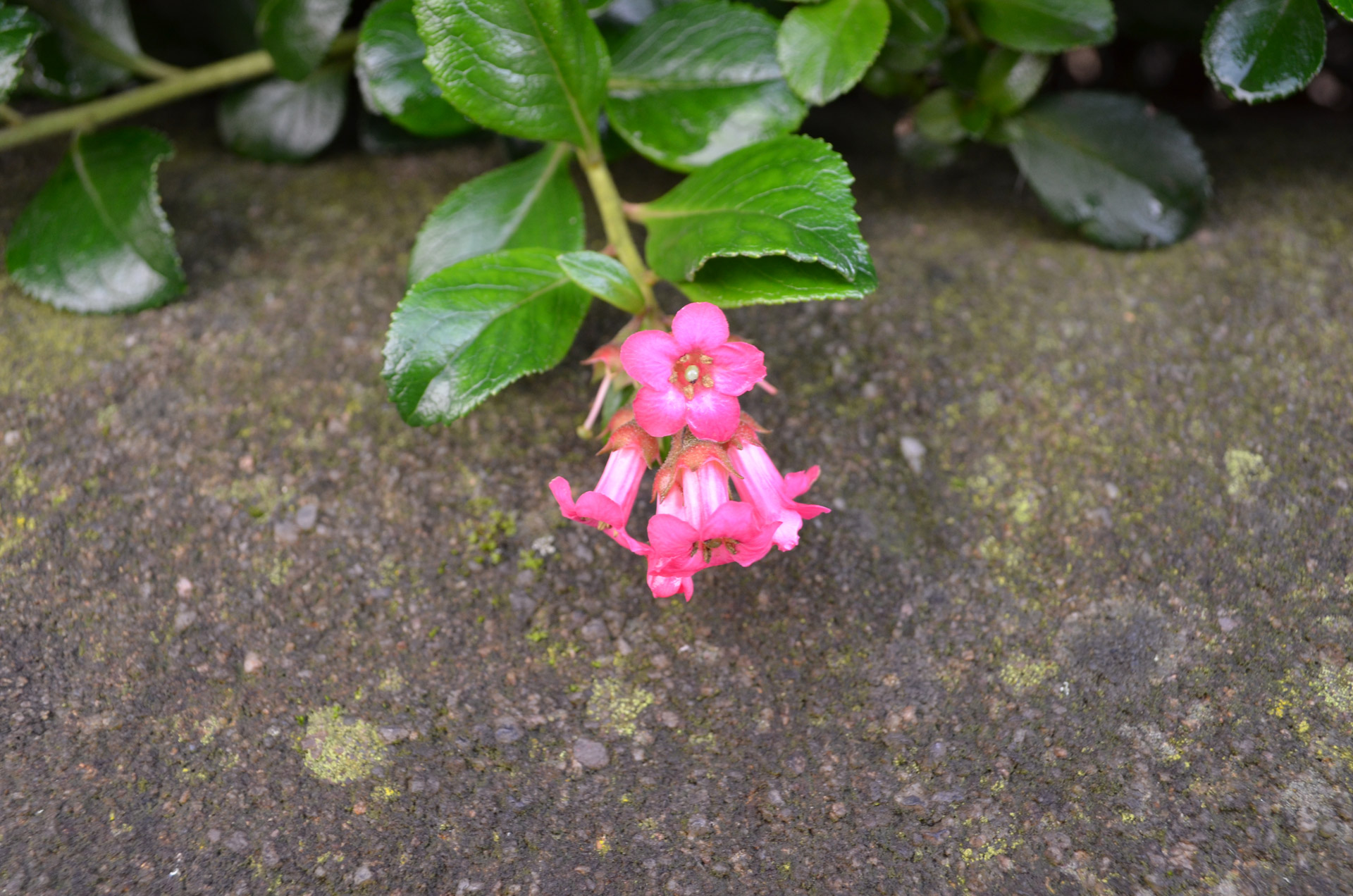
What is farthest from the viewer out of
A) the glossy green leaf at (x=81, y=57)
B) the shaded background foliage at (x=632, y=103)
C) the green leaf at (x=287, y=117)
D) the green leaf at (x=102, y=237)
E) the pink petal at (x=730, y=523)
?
the green leaf at (x=287, y=117)

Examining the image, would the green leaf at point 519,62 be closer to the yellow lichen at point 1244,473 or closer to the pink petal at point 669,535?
the pink petal at point 669,535

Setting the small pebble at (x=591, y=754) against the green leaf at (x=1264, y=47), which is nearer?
the small pebble at (x=591, y=754)

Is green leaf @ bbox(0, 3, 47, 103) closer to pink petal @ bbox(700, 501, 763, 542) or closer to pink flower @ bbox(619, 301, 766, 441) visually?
pink flower @ bbox(619, 301, 766, 441)

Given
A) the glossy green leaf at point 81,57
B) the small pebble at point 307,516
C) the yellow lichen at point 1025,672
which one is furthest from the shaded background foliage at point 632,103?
the yellow lichen at point 1025,672

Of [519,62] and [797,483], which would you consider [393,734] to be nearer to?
[797,483]

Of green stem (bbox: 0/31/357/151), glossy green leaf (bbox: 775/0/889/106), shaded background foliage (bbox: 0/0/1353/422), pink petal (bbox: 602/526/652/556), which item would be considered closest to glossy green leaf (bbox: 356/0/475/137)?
shaded background foliage (bbox: 0/0/1353/422)

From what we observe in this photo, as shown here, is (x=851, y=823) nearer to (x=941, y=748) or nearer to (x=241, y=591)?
(x=941, y=748)

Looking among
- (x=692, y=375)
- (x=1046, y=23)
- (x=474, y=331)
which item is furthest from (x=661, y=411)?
(x=1046, y=23)
